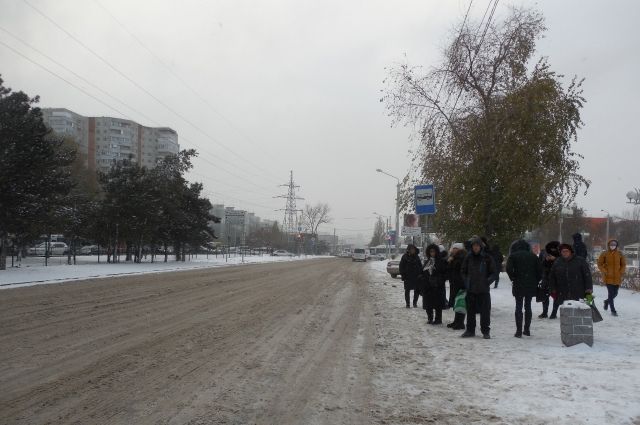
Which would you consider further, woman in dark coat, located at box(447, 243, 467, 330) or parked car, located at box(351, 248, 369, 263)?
parked car, located at box(351, 248, 369, 263)

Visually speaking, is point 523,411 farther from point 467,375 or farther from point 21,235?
point 21,235

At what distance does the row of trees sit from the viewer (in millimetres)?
25984

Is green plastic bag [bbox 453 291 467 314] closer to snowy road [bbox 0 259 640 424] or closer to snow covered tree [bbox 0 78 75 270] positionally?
snowy road [bbox 0 259 640 424]

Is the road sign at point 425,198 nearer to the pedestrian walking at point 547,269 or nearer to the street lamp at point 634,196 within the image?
the pedestrian walking at point 547,269

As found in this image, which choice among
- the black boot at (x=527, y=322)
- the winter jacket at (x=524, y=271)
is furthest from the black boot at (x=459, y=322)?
the winter jacket at (x=524, y=271)

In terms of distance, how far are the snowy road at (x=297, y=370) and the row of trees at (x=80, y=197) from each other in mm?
15866

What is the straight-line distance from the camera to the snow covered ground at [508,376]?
5.19 metres

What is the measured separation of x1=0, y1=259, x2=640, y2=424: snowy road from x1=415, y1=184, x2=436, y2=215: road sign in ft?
15.3

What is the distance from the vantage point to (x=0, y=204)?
2552 cm

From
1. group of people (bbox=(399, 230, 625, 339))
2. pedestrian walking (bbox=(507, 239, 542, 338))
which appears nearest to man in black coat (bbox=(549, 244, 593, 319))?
group of people (bbox=(399, 230, 625, 339))

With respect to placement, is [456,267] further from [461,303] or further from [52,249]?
[52,249]

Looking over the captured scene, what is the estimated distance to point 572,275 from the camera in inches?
366

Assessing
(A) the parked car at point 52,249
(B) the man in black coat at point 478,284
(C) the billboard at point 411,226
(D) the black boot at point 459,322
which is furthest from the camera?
(A) the parked car at point 52,249

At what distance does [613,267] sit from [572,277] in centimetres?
334
